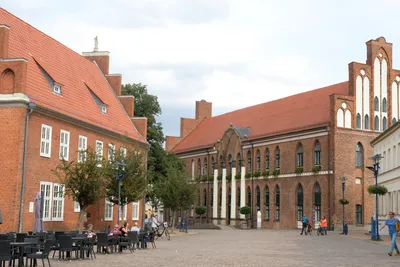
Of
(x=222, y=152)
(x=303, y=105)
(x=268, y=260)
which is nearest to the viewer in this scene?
(x=268, y=260)

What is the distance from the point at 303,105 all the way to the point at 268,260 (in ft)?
139

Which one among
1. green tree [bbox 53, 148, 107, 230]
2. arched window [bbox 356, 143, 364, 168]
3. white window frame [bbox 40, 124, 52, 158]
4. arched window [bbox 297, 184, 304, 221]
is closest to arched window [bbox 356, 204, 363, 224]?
arched window [bbox 356, 143, 364, 168]

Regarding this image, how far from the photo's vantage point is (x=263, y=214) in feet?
207

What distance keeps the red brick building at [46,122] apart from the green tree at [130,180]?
54.7 inches

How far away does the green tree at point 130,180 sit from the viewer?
115ft

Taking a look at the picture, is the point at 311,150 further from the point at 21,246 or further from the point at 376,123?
the point at 21,246

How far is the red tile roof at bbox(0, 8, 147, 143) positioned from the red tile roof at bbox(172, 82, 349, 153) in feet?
61.8

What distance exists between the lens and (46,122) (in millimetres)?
31828

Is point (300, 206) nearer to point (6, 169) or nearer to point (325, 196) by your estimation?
point (325, 196)

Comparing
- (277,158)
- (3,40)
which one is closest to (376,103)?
(277,158)

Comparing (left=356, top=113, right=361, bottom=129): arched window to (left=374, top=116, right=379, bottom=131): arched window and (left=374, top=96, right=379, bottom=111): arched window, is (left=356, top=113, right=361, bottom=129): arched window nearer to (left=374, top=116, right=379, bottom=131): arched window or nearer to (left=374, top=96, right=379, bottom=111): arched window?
(left=374, top=116, right=379, bottom=131): arched window

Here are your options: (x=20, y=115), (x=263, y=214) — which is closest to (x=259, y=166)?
(x=263, y=214)

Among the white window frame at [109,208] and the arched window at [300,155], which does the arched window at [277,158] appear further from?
the white window frame at [109,208]

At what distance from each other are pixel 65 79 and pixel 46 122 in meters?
6.49
